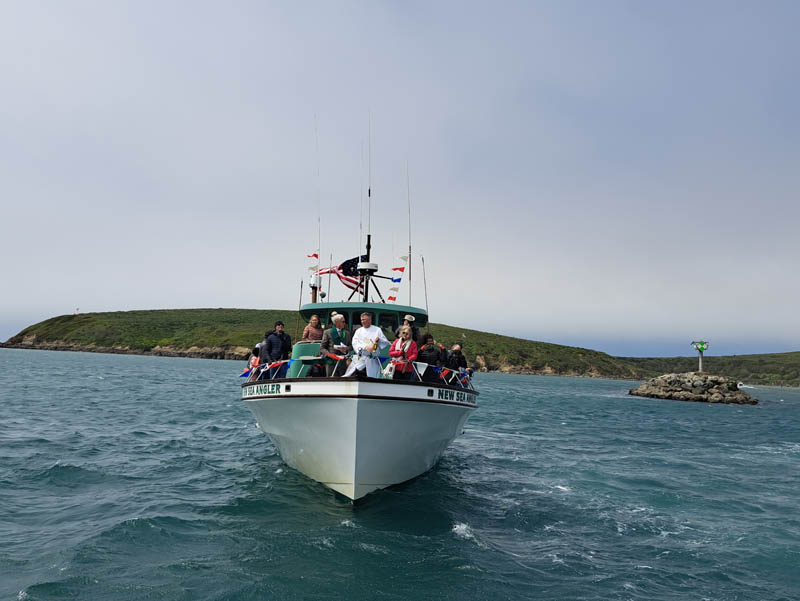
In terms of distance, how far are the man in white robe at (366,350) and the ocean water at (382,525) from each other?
2.73m

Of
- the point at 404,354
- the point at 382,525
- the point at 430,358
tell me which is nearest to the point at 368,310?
the point at 430,358

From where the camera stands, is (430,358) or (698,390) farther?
(698,390)

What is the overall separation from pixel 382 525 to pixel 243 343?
390 feet

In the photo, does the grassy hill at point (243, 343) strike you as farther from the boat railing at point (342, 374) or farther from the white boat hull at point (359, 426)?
the white boat hull at point (359, 426)

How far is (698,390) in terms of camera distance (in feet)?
199

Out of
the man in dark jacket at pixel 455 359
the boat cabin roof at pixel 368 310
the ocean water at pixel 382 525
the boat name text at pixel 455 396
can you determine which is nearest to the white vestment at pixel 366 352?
the boat name text at pixel 455 396

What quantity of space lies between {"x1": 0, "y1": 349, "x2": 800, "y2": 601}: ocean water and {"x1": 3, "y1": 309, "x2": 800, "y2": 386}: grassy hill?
101060 mm

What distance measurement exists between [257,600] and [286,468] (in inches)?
281

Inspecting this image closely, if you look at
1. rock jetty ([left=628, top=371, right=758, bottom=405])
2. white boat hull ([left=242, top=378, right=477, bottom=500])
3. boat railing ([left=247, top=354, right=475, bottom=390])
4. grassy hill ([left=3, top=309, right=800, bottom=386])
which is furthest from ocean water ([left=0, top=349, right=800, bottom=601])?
grassy hill ([left=3, top=309, right=800, bottom=386])

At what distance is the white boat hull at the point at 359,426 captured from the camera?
9.69 metres

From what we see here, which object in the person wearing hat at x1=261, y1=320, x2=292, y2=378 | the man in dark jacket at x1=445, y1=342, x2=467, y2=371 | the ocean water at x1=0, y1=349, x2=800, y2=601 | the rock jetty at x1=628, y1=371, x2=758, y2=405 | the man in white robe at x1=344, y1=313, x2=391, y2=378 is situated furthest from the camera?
the rock jetty at x1=628, y1=371, x2=758, y2=405

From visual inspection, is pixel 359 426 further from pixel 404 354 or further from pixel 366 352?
pixel 404 354

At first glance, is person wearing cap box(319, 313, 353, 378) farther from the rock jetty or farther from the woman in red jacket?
the rock jetty

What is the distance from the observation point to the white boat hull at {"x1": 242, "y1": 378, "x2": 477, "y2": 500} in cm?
969
